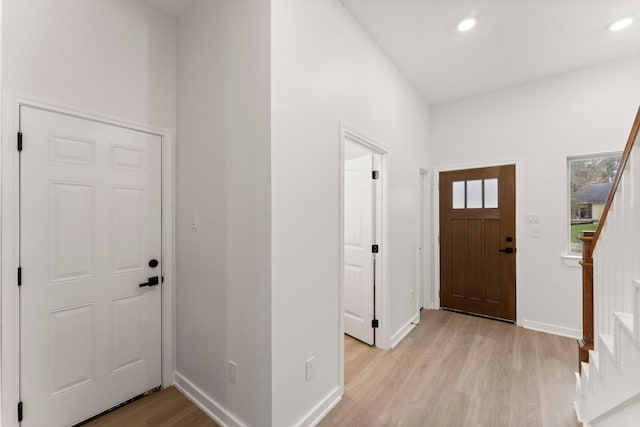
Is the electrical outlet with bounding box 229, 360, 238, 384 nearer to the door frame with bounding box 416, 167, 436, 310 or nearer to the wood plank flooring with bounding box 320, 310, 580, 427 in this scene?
the wood plank flooring with bounding box 320, 310, 580, 427

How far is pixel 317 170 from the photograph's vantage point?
1.88 m

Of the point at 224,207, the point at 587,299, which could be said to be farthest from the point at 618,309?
the point at 224,207

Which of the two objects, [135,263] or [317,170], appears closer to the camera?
[317,170]

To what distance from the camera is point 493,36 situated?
2533mm

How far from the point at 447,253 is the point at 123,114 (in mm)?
4037

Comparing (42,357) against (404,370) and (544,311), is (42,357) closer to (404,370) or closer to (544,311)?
(404,370)

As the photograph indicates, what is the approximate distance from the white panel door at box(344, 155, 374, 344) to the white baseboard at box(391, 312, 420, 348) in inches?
9.8

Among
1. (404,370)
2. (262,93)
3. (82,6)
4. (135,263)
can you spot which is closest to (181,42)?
(82,6)

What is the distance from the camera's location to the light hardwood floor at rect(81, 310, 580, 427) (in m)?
1.85

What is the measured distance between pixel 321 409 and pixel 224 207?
1.53 metres

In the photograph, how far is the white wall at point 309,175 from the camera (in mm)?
1586

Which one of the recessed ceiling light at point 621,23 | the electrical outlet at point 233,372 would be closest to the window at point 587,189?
the recessed ceiling light at point 621,23

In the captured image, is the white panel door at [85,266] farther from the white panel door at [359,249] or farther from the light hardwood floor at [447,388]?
the white panel door at [359,249]

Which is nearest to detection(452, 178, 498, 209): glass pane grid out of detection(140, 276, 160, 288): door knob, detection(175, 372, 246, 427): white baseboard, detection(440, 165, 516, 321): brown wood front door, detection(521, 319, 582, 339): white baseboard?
detection(440, 165, 516, 321): brown wood front door
